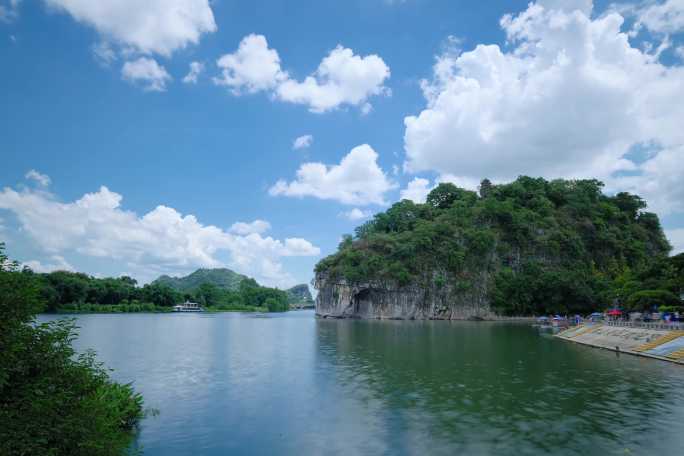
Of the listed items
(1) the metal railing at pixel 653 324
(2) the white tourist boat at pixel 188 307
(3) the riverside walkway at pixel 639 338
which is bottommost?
(3) the riverside walkway at pixel 639 338

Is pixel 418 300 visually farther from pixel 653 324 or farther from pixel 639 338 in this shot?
pixel 639 338

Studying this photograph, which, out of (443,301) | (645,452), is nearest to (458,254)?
(443,301)

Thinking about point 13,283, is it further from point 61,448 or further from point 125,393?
point 125,393

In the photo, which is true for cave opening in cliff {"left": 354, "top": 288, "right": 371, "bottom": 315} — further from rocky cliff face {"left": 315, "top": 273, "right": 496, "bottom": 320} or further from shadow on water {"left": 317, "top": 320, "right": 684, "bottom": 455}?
shadow on water {"left": 317, "top": 320, "right": 684, "bottom": 455}

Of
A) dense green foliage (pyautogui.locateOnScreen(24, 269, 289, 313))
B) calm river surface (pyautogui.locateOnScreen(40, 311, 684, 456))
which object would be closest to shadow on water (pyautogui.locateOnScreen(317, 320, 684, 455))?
calm river surface (pyautogui.locateOnScreen(40, 311, 684, 456))

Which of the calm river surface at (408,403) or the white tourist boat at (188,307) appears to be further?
the white tourist boat at (188,307)

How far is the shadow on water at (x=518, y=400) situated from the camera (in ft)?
50.3

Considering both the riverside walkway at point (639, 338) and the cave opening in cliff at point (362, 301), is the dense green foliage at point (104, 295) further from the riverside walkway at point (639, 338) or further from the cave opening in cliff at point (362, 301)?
the riverside walkway at point (639, 338)

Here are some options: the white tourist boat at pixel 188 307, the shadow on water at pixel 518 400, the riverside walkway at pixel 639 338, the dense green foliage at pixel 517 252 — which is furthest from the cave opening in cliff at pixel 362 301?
the white tourist boat at pixel 188 307

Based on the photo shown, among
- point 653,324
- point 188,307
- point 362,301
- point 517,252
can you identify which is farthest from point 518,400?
point 188,307

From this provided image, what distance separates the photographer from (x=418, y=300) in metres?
104

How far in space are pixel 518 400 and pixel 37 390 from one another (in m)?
19.9

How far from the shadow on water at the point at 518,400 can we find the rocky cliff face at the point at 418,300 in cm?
6422

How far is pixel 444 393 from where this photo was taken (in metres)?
22.7
